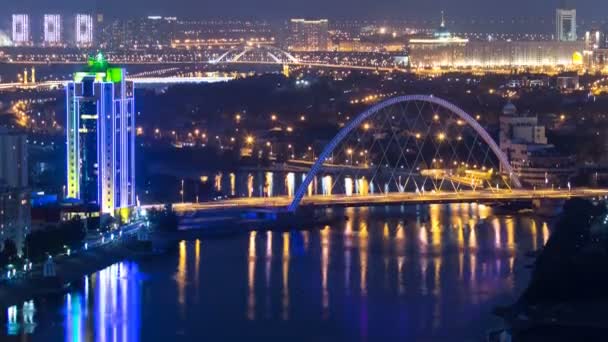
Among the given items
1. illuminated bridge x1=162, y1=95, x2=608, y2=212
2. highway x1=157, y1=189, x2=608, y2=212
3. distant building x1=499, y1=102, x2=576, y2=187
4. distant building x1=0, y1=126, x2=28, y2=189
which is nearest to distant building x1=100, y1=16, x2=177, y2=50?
illuminated bridge x1=162, y1=95, x2=608, y2=212

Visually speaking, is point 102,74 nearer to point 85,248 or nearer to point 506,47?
point 85,248

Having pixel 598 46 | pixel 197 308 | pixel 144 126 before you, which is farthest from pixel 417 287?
pixel 598 46

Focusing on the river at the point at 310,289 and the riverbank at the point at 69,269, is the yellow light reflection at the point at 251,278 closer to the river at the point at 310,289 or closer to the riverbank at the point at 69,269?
the river at the point at 310,289

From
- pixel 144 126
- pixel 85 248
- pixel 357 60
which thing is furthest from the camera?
pixel 357 60

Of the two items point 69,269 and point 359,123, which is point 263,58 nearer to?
point 359,123

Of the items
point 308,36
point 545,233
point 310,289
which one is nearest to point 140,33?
point 308,36

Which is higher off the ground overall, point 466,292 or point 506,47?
point 506,47

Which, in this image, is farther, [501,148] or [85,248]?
[501,148]
